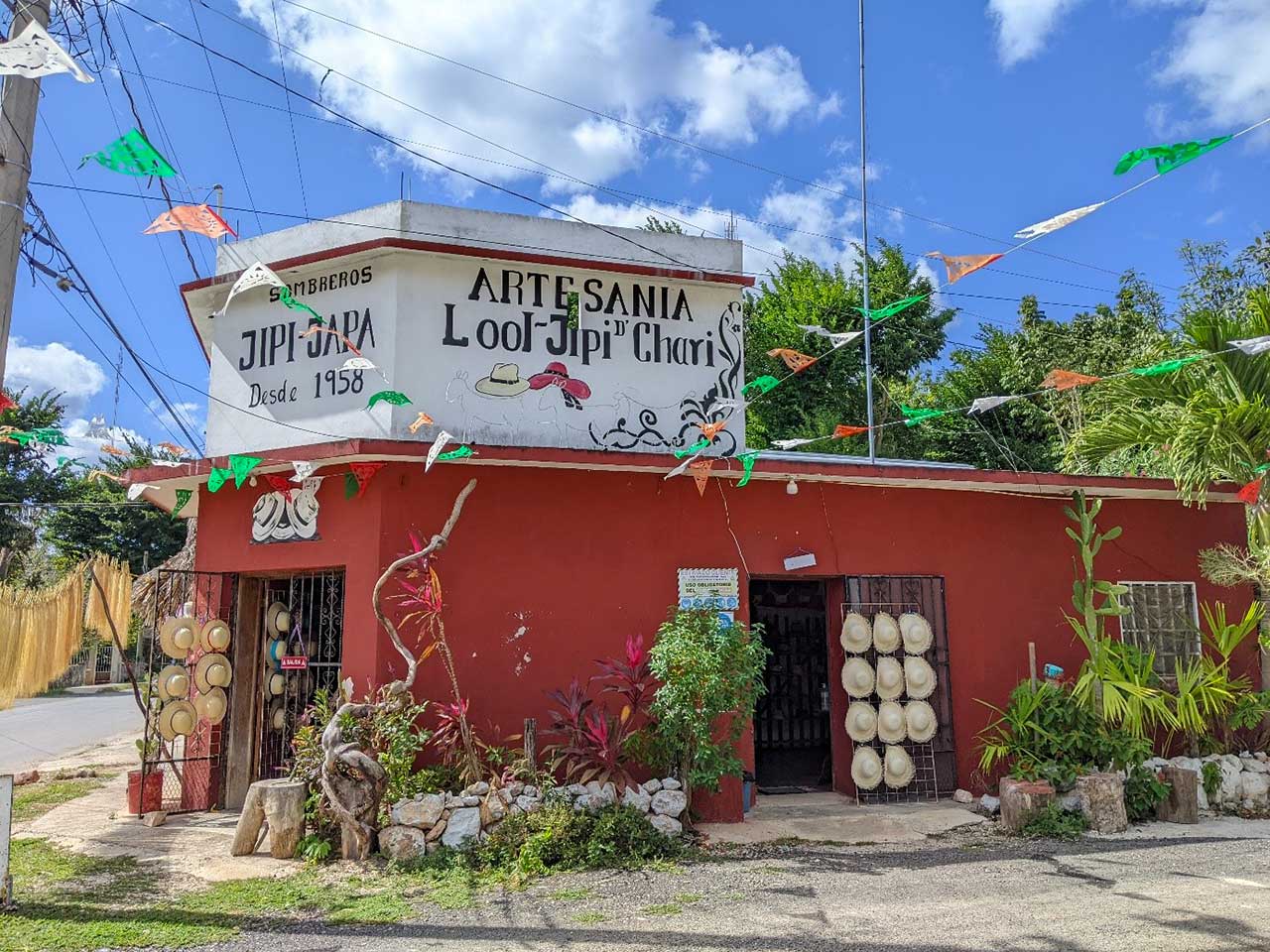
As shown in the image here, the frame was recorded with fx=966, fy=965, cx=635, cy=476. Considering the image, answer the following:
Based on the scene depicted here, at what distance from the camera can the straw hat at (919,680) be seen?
31.2 feet

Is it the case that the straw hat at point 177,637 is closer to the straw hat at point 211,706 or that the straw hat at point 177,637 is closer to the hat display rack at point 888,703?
the straw hat at point 211,706

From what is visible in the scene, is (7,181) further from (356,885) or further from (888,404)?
(888,404)

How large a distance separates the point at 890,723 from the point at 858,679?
510mm

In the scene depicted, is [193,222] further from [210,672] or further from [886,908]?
[886,908]

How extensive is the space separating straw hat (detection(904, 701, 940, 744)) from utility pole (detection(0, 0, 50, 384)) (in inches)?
322

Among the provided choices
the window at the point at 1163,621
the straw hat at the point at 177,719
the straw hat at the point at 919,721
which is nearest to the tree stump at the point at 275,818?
the straw hat at the point at 177,719

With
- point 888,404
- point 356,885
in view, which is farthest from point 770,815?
point 888,404

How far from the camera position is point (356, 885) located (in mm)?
6770

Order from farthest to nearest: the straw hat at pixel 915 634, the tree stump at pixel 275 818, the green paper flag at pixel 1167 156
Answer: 1. the straw hat at pixel 915 634
2. the tree stump at pixel 275 818
3. the green paper flag at pixel 1167 156

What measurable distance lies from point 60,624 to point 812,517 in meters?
7.88

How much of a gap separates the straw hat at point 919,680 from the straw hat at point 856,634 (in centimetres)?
48

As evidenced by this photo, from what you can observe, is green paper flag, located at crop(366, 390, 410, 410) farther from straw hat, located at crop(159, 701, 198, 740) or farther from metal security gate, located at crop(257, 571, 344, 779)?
straw hat, located at crop(159, 701, 198, 740)

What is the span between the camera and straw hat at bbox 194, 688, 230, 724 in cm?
942

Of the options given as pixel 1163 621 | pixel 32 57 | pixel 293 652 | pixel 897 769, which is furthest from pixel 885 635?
pixel 32 57
